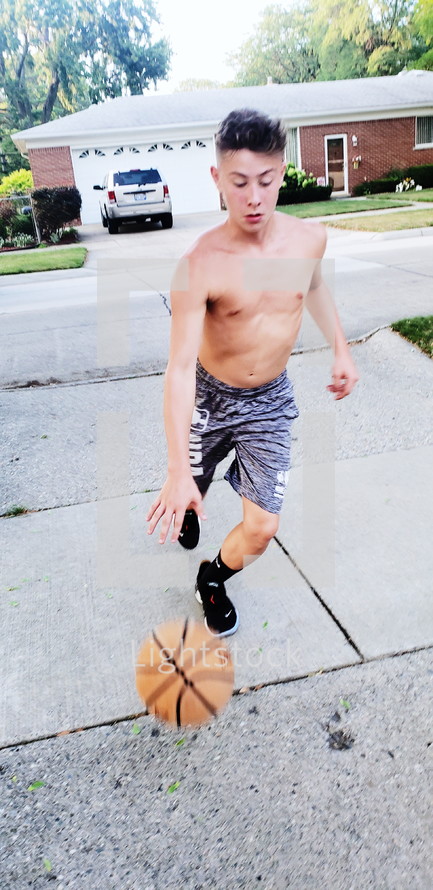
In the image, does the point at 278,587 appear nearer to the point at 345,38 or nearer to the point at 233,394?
the point at 233,394

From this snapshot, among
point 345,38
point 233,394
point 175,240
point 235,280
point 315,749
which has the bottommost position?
point 175,240

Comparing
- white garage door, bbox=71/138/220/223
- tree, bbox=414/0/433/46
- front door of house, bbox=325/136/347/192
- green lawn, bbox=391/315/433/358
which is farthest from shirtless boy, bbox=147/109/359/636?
tree, bbox=414/0/433/46

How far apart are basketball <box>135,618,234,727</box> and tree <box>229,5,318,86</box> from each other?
56.6 m

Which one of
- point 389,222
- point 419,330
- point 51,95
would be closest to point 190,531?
point 419,330

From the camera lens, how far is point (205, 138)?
86.4 ft

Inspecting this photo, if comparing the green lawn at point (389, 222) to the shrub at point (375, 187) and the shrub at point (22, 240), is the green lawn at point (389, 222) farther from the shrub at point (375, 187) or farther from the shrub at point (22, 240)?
the shrub at point (375, 187)

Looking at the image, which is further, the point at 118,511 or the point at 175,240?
the point at 175,240

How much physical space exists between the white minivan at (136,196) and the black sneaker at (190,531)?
17.4 meters

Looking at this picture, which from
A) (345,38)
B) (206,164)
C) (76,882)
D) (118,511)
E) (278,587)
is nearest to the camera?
(76,882)

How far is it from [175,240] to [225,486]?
13822mm

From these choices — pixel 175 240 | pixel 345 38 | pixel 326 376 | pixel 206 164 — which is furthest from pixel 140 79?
pixel 326 376

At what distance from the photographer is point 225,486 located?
12.5 feet

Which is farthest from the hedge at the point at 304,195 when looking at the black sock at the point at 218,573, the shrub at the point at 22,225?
the black sock at the point at 218,573

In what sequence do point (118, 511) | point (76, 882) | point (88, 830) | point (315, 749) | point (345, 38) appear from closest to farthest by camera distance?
point (76, 882)
point (88, 830)
point (315, 749)
point (118, 511)
point (345, 38)
